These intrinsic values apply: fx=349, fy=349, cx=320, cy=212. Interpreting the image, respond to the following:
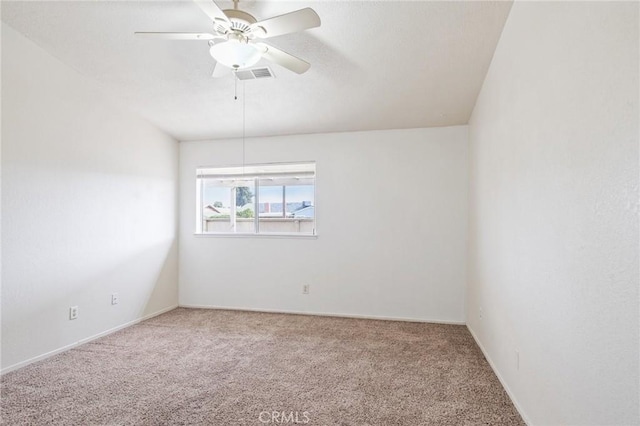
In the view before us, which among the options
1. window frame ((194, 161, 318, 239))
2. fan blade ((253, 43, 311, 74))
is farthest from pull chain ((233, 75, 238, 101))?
window frame ((194, 161, 318, 239))

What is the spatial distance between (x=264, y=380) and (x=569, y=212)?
216cm

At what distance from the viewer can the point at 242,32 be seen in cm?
201

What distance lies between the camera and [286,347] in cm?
320

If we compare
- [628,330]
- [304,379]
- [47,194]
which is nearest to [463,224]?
[304,379]

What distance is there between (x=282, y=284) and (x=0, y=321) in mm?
2646

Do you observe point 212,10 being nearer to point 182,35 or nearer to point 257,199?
point 182,35

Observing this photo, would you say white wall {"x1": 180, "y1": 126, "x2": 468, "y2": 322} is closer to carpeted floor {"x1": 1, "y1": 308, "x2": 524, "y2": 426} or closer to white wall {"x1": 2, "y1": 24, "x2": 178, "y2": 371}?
carpeted floor {"x1": 1, "y1": 308, "x2": 524, "y2": 426}

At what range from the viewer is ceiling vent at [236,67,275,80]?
2969 mm

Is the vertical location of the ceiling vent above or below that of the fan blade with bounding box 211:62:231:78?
above

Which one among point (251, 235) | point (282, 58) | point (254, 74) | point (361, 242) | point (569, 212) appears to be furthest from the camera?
point (251, 235)

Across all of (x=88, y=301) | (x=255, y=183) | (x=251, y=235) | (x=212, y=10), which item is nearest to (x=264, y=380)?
(x=88, y=301)

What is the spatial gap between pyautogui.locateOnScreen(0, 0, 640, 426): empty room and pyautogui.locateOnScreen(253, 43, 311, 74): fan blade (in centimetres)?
1

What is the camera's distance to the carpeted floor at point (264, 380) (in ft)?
6.78

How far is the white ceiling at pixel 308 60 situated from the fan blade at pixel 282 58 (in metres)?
0.34
